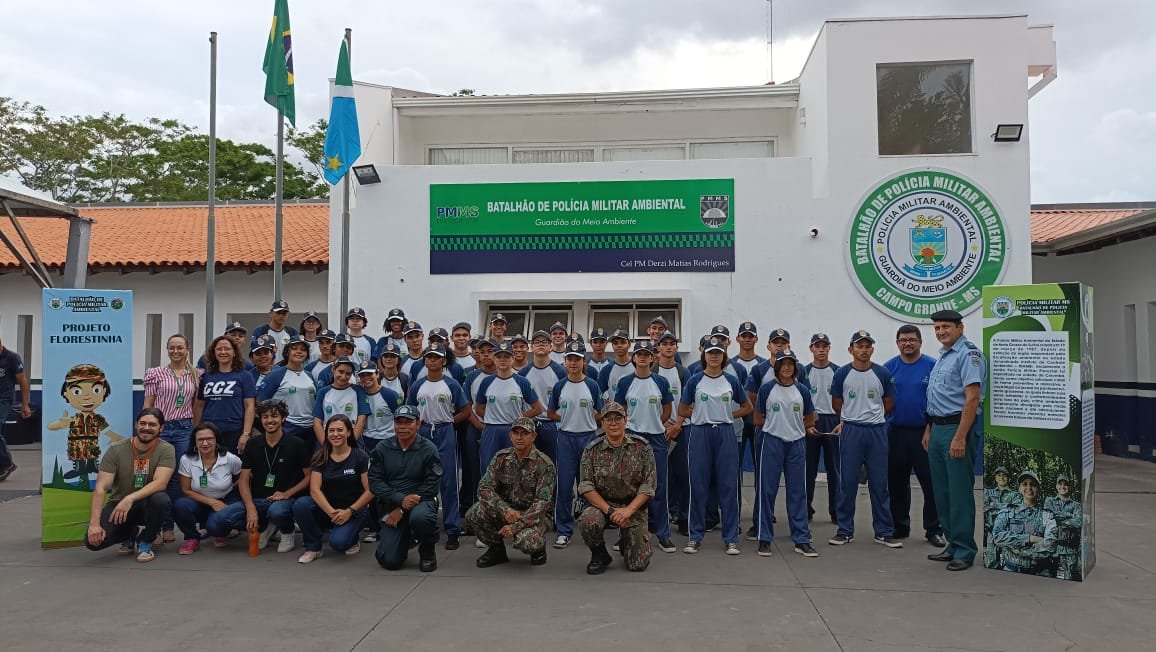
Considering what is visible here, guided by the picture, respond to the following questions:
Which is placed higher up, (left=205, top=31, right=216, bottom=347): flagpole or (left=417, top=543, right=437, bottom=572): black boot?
(left=205, top=31, right=216, bottom=347): flagpole

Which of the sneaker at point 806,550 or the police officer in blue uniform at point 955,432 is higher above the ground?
the police officer in blue uniform at point 955,432

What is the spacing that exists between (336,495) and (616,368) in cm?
280

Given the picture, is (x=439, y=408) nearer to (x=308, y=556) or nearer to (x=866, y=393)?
(x=308, y=556)

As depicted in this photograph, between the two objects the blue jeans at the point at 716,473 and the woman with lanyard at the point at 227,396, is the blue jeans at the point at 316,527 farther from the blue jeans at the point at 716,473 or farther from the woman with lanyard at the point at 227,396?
the blue jeans at the point at 716,473

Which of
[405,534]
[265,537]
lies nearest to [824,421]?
[405,534]

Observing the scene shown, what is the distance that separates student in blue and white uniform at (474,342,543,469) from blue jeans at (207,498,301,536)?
1.66 m

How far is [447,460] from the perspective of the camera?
23.8 ft

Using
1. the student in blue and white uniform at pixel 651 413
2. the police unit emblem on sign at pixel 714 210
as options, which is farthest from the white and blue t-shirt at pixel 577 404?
the police unit emblem on sign at pixel 714 210

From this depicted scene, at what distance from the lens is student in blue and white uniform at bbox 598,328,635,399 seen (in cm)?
777

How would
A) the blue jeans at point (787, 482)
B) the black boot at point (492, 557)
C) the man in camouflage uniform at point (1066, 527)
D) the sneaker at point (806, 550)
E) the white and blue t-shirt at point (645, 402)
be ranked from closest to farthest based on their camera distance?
the man in camouflage uniform at point (1066, 527)
the black boot at point (492, 557)
the sneaker at point (806, 550)
the blue jeans at point (787, 482)
the white and blue t-shirt at point (645, 402)

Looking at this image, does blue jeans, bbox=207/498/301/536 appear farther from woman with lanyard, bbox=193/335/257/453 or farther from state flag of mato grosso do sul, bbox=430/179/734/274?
state flag of mato grosso do sul, bbox=430/179/734/274

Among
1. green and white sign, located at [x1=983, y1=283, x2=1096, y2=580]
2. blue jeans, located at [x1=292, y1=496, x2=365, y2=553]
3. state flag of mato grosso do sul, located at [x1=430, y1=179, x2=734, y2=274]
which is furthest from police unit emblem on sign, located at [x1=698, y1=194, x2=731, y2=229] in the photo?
blue jeans, located at [x1=292, y1=496, x2=365, y2=553]

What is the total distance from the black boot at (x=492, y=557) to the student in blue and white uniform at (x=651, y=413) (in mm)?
1390

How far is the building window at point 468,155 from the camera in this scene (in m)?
13.9
